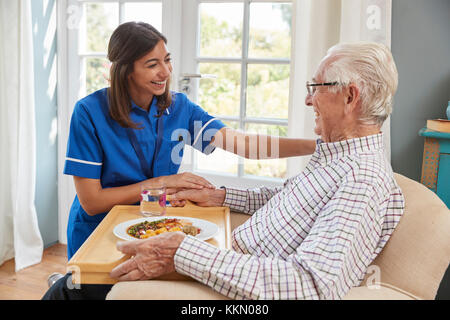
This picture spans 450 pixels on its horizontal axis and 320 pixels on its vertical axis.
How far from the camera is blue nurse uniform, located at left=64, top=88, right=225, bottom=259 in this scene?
156 centimetres

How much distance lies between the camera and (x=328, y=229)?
104 cm

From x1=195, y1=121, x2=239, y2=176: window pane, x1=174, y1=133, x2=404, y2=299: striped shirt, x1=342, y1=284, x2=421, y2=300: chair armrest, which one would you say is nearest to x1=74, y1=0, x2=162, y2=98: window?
x1=195, y1=121, x2=239, y2=176: window pane

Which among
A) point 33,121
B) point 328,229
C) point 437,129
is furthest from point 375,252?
point 33,121

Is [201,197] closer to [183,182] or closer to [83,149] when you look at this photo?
[183,182]

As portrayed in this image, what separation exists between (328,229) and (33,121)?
210cm

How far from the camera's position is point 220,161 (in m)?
2.65

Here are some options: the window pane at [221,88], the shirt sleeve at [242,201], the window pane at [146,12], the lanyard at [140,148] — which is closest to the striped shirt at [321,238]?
the shirt sleeve at [242,201]

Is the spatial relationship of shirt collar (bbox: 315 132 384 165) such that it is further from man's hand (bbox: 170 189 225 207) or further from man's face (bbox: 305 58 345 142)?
man's hand (bbox: 170 189 225 207)

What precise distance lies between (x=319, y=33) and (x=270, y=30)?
44 centimetres

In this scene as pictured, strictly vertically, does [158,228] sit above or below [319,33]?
below

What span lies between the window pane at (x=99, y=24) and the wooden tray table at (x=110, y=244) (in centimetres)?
170

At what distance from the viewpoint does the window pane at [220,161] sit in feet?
8.56

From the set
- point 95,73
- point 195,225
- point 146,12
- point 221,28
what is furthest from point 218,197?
point 95,73

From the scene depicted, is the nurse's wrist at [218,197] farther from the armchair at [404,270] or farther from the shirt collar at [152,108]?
the armchair at [404,270]
